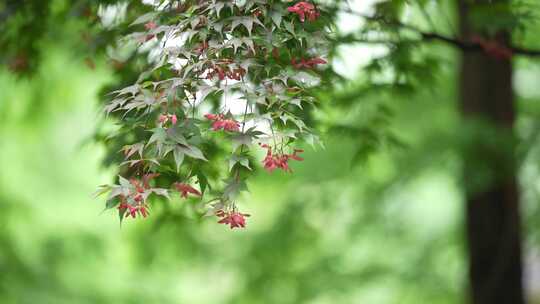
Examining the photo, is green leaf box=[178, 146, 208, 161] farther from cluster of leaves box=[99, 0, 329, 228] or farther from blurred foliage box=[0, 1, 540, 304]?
blurred foliage box=[0, 1, 540, 304]

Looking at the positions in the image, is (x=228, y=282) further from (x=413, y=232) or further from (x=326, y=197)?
(x=326, y=197)

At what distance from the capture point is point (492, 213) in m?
5.93

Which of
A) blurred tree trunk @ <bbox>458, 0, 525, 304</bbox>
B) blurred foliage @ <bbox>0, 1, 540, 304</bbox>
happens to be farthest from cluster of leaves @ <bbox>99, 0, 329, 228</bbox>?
blurred tree trunk @ <bbox>458, 0, 525, 304</bbox>

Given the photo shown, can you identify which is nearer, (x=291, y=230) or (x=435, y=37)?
(x=435, y=37)

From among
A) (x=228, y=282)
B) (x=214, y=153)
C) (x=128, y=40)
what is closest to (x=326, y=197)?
(x=214, y=153)

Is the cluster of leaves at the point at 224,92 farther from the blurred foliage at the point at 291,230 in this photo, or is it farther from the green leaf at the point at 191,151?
the blurred foliage at the point at 291,230

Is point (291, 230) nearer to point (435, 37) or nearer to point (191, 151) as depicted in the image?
point (435, 37)

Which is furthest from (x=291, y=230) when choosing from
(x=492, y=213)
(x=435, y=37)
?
(x=435, y=37)

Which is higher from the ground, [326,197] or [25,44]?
[326,197]

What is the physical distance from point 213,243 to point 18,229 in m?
2.14

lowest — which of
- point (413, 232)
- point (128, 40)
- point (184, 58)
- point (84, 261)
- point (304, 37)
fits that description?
point (184, 58)

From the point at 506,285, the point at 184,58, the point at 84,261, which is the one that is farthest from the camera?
the point at 84,261

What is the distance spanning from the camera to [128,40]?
2.85 metres

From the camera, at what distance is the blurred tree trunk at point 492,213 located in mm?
5828
